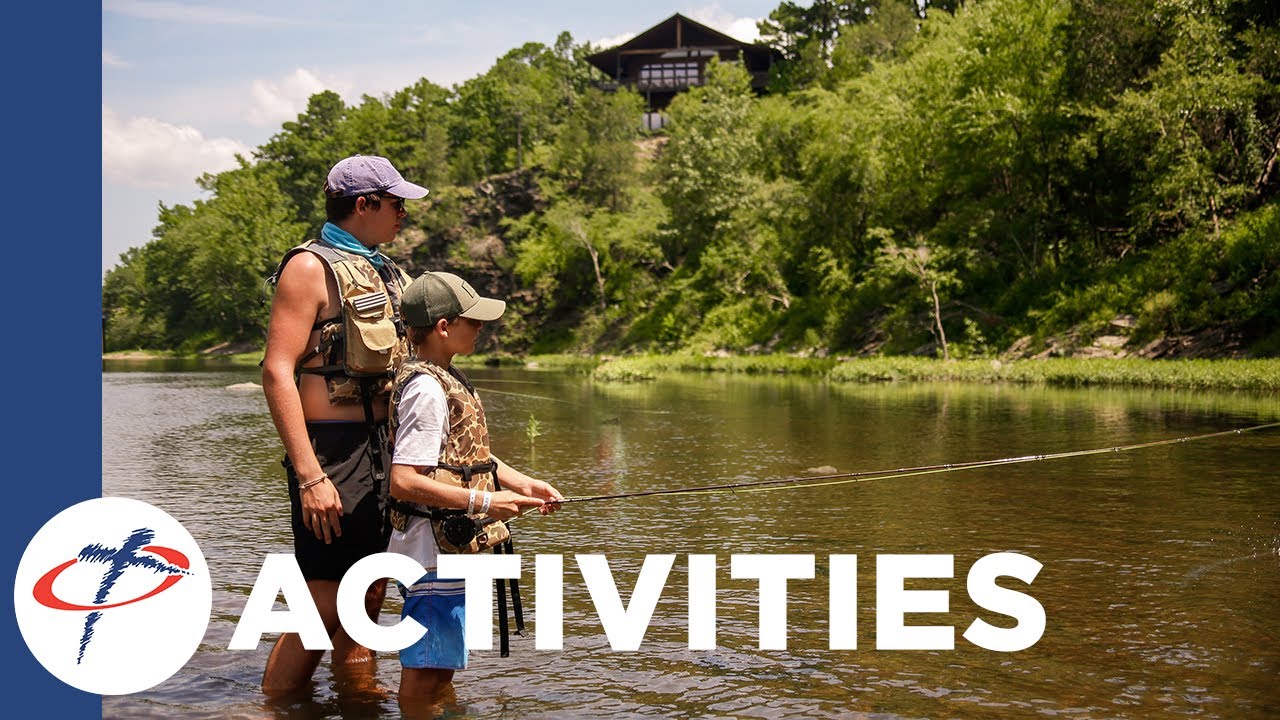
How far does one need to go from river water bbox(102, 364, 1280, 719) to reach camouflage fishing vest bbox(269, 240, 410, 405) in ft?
4.63

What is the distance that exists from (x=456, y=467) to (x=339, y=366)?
30.6 inches

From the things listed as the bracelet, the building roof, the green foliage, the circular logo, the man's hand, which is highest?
the building roof

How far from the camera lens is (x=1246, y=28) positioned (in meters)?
34.7

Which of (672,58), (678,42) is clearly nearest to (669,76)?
(672,58)

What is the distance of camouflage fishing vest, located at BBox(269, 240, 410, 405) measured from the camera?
15.3 ft

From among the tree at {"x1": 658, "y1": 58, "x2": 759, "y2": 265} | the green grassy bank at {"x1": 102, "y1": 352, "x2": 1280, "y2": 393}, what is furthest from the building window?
the green grassy bank at {"x1": 102, "y1": 352, "x2": 1280, "y2": 393}

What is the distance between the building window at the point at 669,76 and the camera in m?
89.5

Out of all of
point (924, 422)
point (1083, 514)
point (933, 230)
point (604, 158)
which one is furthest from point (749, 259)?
point (1083, 514)

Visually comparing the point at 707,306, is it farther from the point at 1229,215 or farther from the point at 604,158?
the point at 1229,215

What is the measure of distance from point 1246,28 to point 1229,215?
19.0 ft

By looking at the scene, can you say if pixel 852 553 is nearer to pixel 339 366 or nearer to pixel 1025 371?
pixel 339 366

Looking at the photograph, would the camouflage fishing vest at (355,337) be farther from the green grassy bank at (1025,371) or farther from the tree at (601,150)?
the tree at (601,150)

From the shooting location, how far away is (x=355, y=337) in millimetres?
4641

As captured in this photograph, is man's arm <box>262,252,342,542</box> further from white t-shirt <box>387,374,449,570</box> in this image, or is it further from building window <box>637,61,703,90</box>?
building window <box>637,61,703,90</box>
